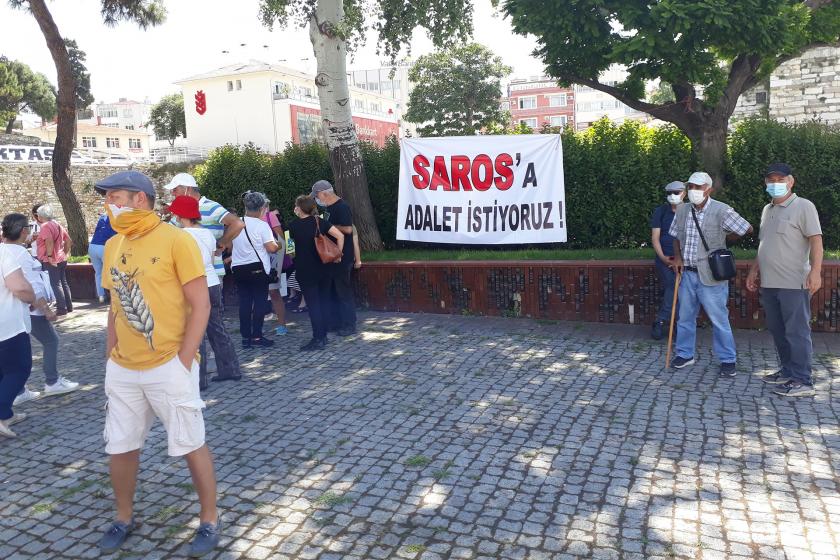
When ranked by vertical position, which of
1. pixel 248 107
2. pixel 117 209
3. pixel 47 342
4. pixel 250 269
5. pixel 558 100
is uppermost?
pixel 558 100

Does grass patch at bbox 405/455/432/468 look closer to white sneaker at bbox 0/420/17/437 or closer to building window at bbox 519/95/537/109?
white sneaker at bbox 0/420/17/437

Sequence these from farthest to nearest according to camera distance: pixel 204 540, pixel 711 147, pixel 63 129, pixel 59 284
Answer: pixel 63 129, pixel 59 284, pixel 711 147, pixel 204 540

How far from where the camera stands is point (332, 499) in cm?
429

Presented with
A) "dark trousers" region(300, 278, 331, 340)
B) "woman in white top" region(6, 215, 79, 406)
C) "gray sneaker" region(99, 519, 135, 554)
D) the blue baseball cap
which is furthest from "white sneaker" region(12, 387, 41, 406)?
the blue baseball cap

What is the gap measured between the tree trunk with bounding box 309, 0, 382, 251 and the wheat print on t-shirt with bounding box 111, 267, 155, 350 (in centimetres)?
745

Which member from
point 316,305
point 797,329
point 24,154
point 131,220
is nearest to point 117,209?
point 131,220

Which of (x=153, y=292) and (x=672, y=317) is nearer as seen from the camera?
(x=153, y=292)

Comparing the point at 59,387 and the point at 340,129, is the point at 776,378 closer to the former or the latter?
the point at 59,387

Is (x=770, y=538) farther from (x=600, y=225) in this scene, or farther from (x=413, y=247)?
(x=413, y=247)

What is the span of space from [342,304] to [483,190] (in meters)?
2.81

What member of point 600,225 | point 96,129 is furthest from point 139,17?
point 96,129

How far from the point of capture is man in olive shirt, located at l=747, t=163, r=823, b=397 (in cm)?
576

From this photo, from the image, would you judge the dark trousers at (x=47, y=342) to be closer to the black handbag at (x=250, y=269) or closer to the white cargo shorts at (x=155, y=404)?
the black handbag at (x=250, y=269)

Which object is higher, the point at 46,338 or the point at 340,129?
the point at 340,129
